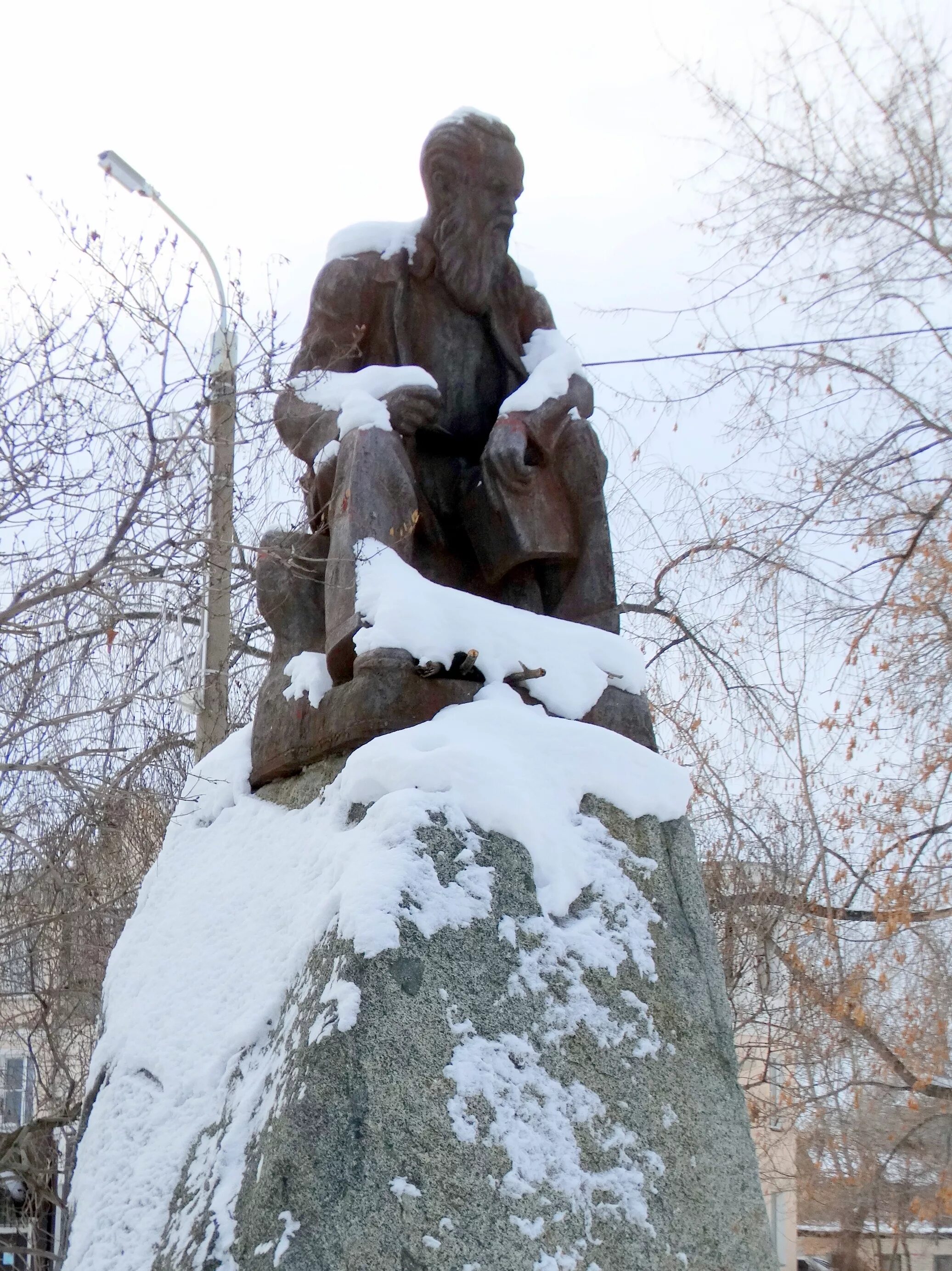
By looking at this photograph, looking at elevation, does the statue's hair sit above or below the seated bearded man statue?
above

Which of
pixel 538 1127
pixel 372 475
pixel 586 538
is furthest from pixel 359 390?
pixel 538 1127

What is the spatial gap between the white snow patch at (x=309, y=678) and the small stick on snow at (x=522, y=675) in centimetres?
35

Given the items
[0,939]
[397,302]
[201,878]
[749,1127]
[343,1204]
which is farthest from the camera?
[0,939]

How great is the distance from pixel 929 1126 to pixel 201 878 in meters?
7.06

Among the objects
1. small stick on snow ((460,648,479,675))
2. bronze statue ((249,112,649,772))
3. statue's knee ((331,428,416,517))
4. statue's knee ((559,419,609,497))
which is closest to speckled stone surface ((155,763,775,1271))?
small stick on snow ((460,648,479,675))

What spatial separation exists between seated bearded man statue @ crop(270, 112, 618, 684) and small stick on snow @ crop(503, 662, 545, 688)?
0.40m

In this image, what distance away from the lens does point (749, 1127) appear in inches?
93.1

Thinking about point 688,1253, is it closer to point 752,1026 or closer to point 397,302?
point 397,302

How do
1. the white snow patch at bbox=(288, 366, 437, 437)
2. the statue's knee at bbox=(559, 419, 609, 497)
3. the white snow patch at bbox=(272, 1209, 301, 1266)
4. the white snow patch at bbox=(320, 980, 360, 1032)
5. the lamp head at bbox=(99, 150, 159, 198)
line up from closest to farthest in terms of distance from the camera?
1. the white snow patch at bbox=(272, 1209, 301, 1266)
2. the white snow patch at bbox=(320, 980, 360, 1032)
3. the white snow patch at bbox=(288, 366, 437, 437)
4. the statue's knee at bbox=(559, 419, 609, 497)
5. the lamp head at bbox=(99, 150, 159, 198)

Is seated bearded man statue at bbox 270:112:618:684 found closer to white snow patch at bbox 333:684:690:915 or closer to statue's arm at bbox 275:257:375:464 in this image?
statue's arm at bbox 275:257:375:464

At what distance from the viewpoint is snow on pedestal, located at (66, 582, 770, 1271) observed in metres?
1.91

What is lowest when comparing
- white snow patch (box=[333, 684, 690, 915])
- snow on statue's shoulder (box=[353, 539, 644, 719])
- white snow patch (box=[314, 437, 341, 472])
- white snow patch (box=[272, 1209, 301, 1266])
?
white snow patch (box=[272, 1209, 301, 1266])

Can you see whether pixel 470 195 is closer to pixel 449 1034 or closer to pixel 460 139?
pixel 460 139

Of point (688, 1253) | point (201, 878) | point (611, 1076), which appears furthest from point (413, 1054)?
point (201, 878)
